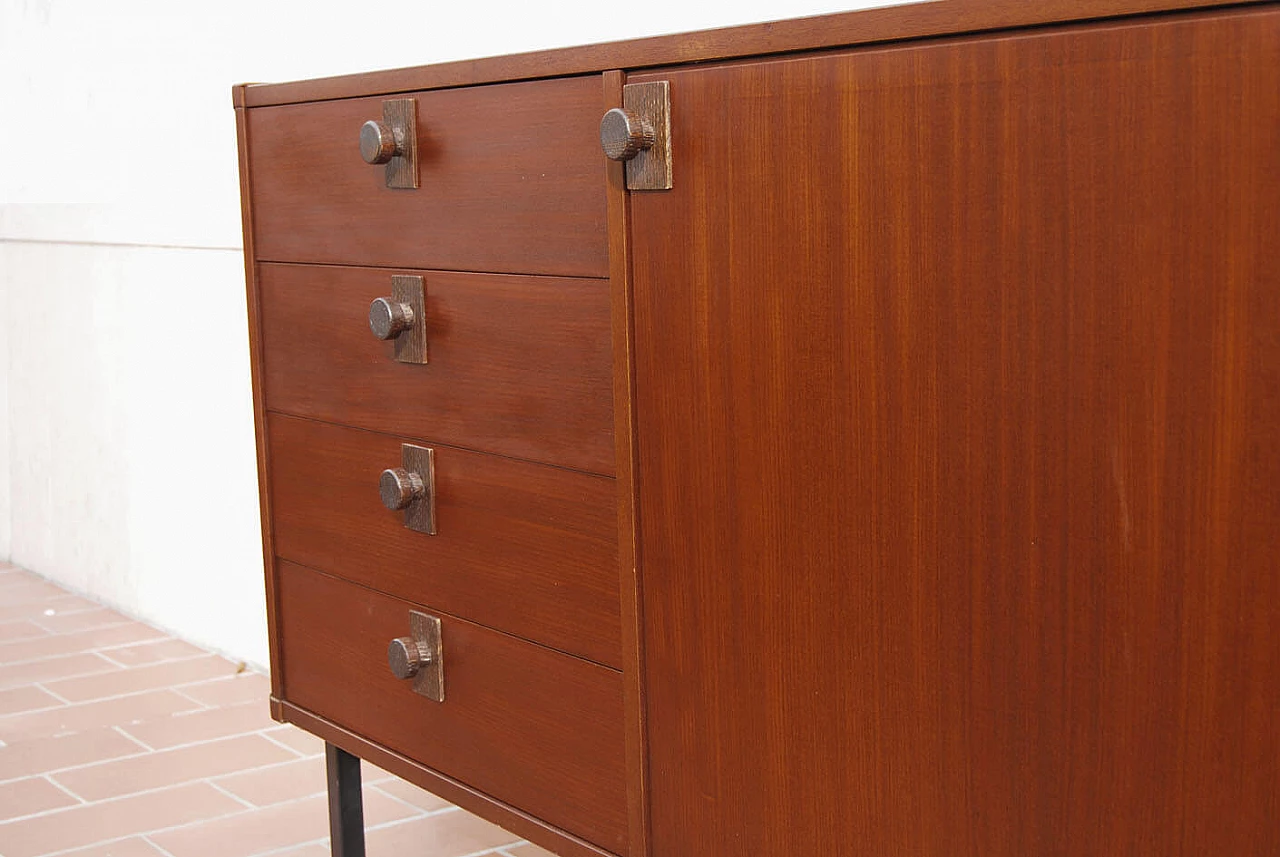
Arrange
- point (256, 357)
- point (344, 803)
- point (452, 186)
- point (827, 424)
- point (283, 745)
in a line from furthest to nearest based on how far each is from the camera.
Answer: point (283, 745) < point (344, 803) < point (256, 357) < point (452, 186) < point (827, 424)

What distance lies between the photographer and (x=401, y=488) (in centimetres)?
175

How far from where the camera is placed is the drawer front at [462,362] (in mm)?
1502

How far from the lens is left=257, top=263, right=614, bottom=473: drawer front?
1502 millimetres

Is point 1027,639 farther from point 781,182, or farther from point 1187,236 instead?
point 781,182

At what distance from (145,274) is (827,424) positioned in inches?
124

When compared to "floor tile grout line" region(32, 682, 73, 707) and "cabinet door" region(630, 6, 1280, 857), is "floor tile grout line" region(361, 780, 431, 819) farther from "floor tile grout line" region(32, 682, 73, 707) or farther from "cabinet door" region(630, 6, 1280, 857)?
"cabinet door" region(630, 6, 1280, 857)

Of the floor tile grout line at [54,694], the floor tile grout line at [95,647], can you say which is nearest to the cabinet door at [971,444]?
the floor tile grout line at [54,694]

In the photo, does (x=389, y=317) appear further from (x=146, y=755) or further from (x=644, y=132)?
(x=146, y=755)

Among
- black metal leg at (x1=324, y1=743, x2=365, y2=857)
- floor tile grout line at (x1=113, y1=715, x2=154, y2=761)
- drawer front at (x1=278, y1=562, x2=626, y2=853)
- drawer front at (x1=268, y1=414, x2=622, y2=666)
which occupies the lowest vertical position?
floor tile grout line at (x1=113, y1=715, x2=154, y2=761)

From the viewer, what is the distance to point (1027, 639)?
1121mm

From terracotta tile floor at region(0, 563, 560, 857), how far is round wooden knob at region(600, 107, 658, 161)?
156 cm

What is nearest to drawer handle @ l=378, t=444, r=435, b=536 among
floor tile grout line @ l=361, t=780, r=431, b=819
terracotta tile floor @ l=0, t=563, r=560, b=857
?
terracotta tile floor @ l=0, t=563, r=560, b=857

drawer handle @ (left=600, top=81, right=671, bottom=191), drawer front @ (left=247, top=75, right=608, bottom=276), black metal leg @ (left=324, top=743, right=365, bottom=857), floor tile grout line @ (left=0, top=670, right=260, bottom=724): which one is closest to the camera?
drawer handle @ (left=600, top=81, right=671, bottom=191)

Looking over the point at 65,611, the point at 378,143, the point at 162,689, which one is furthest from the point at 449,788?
the point at 65,611
